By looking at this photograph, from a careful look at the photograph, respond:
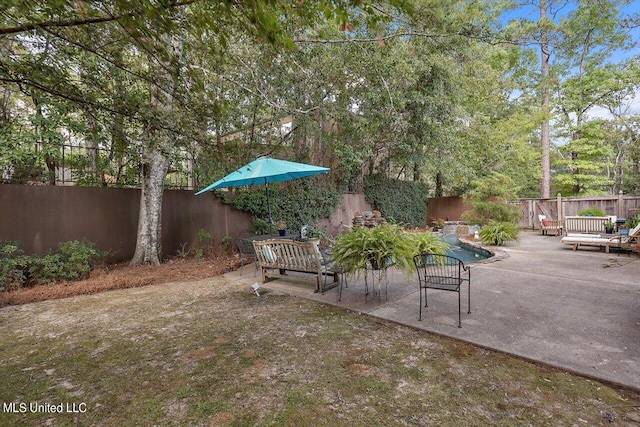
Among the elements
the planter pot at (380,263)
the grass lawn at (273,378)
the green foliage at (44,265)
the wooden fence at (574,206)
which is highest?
the wooden fence at (574,206)

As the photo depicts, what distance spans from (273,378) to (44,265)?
5.03m

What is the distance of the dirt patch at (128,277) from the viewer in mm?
4504

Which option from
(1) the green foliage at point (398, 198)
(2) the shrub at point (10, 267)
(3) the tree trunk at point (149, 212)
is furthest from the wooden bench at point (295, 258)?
(1) the green foliage at point (398, 198)

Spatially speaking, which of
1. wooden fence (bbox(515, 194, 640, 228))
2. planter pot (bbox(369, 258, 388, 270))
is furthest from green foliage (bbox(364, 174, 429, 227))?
planter pot (bbox(369, 258, 388, 270))

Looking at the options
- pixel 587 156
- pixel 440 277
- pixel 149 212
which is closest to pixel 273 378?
pixel 440 277

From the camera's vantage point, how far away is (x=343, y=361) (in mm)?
2551

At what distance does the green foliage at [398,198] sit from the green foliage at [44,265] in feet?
31.1

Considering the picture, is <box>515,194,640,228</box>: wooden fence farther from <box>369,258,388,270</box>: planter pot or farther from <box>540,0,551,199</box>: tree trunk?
<box>369,258,388,270</box>: planter pot

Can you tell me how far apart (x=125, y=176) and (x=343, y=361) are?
261 inches

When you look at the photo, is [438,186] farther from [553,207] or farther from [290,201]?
[290,201]

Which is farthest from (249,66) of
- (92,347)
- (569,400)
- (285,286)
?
(569,400)

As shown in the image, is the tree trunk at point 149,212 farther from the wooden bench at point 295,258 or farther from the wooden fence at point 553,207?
the wooden fence at point 553,207

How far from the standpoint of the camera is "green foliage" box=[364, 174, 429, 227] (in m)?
12.6

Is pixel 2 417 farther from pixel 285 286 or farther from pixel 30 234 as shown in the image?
pixel 30 234
